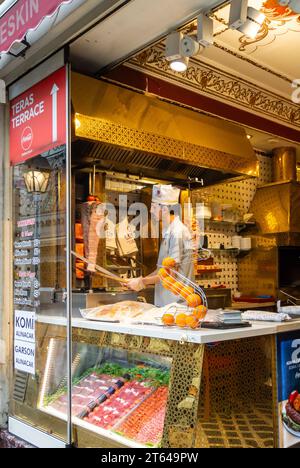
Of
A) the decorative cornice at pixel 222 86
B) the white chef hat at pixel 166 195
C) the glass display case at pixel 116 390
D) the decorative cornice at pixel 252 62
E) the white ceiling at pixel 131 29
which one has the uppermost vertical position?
the decorative cornice at pixel 252 62

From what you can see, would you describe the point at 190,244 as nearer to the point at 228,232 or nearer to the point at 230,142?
the point at 230,142

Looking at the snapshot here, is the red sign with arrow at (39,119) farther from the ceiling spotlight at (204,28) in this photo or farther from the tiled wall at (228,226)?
the tiled wall at (228,226)

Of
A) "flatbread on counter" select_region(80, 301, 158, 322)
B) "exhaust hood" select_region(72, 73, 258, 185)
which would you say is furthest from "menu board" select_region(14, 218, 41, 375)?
"exhaust hood" select_region(72, 73, 258, 185)

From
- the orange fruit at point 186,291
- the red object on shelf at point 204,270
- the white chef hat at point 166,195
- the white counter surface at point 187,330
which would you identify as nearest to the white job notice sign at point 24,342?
the white counter surface at point 187,330

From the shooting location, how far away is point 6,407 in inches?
155

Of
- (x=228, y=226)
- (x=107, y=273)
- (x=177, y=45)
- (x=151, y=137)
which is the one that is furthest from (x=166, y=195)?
(x=228, y=226)

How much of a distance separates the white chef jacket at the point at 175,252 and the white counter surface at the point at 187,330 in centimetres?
88

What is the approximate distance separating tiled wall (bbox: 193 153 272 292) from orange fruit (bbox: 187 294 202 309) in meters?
3.46

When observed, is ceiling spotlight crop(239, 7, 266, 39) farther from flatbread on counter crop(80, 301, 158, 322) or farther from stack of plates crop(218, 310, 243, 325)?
flatbread on counter crop(80, 301, 158, 322)

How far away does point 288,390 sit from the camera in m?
3.11

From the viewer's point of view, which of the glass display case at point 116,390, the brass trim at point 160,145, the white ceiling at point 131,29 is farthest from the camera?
the brass trim at point 160,145

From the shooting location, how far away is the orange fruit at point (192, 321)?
276 cm

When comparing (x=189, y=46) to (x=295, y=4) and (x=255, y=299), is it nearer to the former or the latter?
(x=295, y=4)
